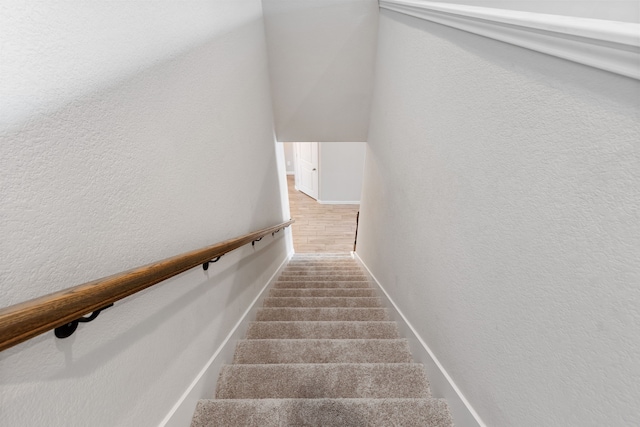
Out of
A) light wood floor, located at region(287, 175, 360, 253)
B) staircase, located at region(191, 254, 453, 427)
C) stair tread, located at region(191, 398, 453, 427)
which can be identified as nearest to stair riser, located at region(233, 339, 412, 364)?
staircase, located at region(191, 254, 453, 427)

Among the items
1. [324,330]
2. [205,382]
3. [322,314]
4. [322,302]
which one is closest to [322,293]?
[322,302]

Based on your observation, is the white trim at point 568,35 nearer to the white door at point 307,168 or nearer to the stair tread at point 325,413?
the stair tread at point 325,413

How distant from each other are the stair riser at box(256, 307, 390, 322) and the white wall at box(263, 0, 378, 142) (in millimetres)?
2176

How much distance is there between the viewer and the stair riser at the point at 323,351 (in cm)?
157

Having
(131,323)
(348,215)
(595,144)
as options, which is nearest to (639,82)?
(595,144)

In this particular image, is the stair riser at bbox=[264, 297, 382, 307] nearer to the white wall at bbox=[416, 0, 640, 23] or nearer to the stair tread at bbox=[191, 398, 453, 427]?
the stair tread at bbox=[191, 398, 453, 427]

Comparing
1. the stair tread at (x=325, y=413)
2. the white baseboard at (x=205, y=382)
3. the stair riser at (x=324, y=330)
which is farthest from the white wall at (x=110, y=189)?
the stair riser at (x=324, y=330)

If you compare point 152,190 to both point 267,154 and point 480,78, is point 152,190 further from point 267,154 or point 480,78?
point 267,154

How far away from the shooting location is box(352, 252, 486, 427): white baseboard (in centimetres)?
106

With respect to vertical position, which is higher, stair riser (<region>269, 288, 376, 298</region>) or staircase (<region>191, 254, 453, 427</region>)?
staircase (<region>191, 254, 453, 427</region>)

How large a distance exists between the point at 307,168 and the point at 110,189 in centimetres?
668

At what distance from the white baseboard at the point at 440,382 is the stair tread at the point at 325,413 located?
51mm

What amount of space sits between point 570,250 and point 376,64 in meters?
2.75

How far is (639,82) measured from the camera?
20.2 inches
